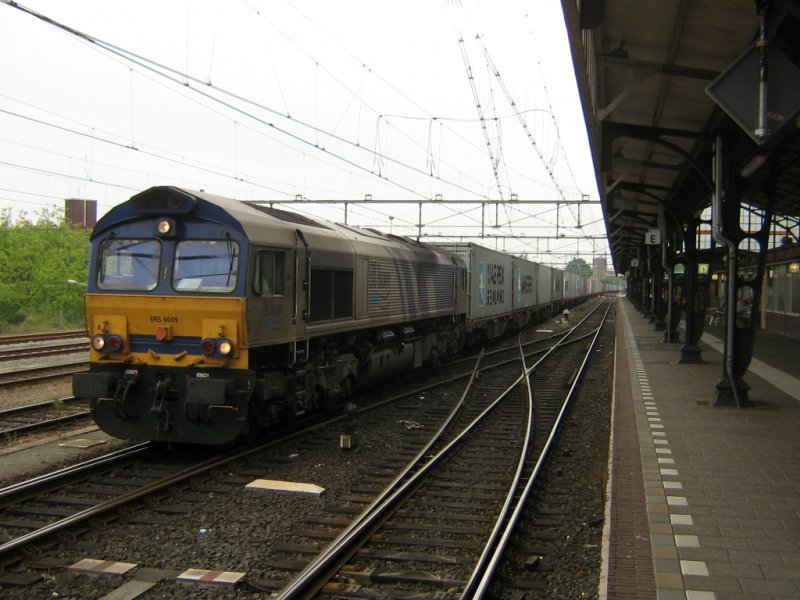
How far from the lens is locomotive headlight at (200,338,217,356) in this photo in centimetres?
757

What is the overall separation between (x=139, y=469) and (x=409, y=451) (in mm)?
3166

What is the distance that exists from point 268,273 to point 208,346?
1121 mm

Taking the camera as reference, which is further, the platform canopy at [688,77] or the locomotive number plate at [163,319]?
the locomotive number plate at [163,319]

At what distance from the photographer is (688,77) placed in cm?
884

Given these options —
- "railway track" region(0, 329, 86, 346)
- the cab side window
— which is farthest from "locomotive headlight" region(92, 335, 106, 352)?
"railway track" region(0, 329, 86, 346)

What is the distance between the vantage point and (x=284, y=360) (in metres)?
8.65

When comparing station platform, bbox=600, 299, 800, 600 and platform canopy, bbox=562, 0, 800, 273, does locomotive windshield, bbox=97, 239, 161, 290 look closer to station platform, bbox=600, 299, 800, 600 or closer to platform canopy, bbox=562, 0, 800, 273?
platform canopy, bbox=562, 0, 800, 273

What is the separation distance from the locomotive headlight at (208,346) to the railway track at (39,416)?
3471mm

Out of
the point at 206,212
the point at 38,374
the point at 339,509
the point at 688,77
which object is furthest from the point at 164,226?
the point at 38,374

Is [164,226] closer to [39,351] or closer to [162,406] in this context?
[162,406]

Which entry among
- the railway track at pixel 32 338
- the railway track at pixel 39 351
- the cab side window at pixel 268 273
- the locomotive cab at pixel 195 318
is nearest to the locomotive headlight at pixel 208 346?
the locomotive cab at pixel 195 318

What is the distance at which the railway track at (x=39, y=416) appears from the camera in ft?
30.9

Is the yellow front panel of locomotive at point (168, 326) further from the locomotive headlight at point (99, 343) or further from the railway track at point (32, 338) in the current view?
the railway track at point (32, 338)

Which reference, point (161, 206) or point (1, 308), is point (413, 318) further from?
point (1, 308)
